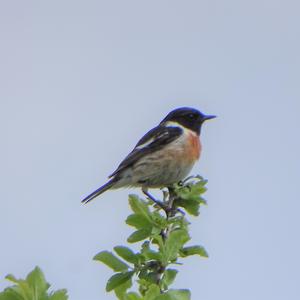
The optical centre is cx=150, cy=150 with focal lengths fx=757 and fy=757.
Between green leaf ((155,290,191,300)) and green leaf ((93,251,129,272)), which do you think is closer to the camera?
green leaf ((155,290,191,300))

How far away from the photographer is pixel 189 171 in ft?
31.5

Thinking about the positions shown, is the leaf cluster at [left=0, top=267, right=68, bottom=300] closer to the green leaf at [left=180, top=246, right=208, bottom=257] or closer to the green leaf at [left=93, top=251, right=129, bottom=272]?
the green leaf at [left=93, top=251, right=129, bottom=272]

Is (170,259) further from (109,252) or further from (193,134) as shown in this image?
(193,134)

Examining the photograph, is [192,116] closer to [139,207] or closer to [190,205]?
[190,205]

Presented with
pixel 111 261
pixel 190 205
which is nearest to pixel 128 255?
pixel 111 261

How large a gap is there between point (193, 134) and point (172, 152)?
1.96 feet

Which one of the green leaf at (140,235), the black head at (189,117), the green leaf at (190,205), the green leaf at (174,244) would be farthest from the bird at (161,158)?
the green leaf at (174,244)

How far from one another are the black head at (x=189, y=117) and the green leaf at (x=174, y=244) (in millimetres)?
6487

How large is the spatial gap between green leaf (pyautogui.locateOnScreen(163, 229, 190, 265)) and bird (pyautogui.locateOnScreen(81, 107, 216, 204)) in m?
5.16

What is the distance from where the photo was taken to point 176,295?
3273 mm

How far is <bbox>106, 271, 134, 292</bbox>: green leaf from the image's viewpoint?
3.78m

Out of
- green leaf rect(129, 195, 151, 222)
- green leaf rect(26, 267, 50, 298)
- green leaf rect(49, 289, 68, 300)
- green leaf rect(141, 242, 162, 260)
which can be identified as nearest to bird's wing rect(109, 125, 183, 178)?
green leaf rect(129, 195, 151, 222)

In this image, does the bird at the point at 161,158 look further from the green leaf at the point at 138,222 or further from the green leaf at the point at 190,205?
the green leaf at the point at 138,222

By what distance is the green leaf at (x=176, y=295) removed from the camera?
322 centimetres
